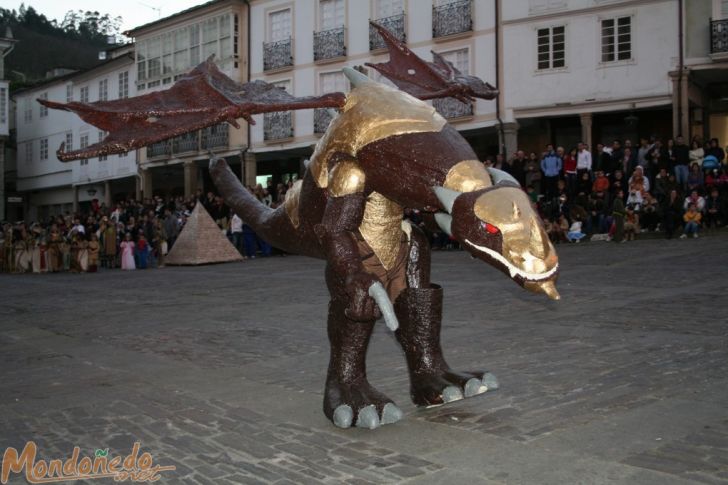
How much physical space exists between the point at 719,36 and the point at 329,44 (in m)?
13.6

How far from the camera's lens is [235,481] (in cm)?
297

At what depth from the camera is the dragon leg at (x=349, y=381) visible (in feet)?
11.9

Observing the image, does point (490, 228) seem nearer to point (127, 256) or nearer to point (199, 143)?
point (127, 256)

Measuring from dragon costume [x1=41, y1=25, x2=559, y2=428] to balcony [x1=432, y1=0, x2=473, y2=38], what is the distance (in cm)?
2190

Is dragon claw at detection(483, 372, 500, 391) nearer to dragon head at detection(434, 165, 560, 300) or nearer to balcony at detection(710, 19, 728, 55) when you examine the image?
dragon head at detection(434, 165, 560, 300)

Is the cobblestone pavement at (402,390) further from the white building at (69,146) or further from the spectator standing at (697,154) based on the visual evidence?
the white building at (69,146)

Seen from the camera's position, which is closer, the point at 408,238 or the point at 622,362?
the point at 408,238

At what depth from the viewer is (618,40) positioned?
22125 mm

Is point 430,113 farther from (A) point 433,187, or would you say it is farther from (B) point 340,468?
(B) point 340,468

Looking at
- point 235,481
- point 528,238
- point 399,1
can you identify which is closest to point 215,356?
point 235,481

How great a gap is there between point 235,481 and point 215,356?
3.06 m

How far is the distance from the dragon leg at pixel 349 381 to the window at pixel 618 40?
67.6ft

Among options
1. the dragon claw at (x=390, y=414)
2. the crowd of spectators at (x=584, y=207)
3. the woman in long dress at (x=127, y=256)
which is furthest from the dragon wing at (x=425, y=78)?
the woman in long dress at (x=127, y=256)

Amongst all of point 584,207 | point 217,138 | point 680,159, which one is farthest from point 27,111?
point 680,159
